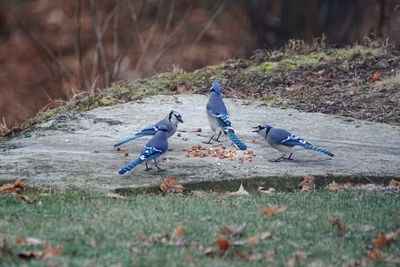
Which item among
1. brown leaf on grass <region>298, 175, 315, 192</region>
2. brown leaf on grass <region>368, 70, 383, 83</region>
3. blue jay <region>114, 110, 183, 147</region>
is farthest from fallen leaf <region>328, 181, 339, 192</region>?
brown leaf on grass <region>368, 70, 383, 83</region>

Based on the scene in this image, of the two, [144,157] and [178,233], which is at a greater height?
[178,233]

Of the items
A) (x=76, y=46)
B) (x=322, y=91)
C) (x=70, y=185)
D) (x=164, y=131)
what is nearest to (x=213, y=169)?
(x=164, y=131)

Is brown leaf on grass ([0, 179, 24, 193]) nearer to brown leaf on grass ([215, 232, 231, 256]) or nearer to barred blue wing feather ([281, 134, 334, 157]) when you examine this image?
brown leaf on grass ([215, 232, 231, 256])

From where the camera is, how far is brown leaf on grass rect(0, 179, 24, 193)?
8.39 metres

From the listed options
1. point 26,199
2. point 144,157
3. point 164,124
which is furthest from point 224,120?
point 26,199

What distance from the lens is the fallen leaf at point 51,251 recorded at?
6.39 meters

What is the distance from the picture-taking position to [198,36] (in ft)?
57.7

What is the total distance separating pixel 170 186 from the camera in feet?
28.5

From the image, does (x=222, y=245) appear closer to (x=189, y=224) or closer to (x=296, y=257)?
(x=296, y=257)

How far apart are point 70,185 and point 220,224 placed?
1889 millimetres

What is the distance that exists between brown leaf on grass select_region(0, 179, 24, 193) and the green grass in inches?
6.3

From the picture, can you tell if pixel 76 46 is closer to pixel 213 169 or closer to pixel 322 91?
pixel 322 91

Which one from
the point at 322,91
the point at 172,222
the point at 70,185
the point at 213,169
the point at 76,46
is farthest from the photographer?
the point at 76,46

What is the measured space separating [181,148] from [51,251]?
4039mm
